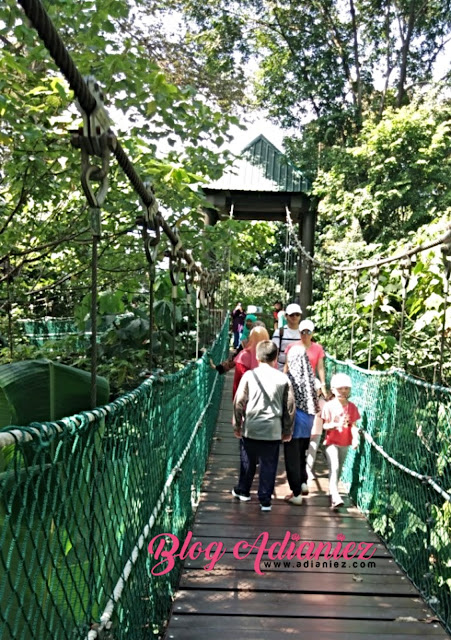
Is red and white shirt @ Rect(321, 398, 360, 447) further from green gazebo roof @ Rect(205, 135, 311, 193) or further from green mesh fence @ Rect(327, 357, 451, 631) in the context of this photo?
green gazebo roof @ Rect(205, 135, 311, 193)

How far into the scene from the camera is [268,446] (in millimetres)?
3227

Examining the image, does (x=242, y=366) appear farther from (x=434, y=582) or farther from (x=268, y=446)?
(x=434, y=582)

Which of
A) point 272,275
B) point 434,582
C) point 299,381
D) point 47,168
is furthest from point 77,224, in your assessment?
point 272,275

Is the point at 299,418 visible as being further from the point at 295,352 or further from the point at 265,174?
the point at 265,174

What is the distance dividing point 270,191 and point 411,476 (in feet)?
26.0

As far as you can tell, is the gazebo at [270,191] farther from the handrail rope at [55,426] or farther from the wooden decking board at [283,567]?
the handrail rope at [55,426]

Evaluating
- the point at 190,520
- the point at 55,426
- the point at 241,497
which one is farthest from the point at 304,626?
the point at 55,426

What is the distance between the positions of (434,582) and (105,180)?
78.0 inches

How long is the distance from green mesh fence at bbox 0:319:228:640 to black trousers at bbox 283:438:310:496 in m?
0.62

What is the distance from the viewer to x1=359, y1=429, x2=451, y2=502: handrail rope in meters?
2.27

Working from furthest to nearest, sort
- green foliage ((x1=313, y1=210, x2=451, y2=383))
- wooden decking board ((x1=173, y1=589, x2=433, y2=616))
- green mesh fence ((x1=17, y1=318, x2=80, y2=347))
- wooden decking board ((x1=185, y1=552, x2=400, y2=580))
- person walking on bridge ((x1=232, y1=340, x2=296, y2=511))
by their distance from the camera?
green mesh fence ((x1=17, y1=318, x2=80, y2=347)), green foliage ((x1=313, y1=210, x2=451, y2=383)), person walking on bridge ((x1=232, y1=340, x2=296, y2=511)), wooden decking board ((x1=185, y1=552, x2=400, y2=580)), wooden decking board ((x1=173, y1=589, x2=433, y2=616))

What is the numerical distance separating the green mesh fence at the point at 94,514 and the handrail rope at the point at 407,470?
942mm

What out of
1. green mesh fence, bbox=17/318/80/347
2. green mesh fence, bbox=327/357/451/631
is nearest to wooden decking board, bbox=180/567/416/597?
green mesh fence, bbox=327/357/451/631

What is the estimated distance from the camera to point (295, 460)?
3.39 m
